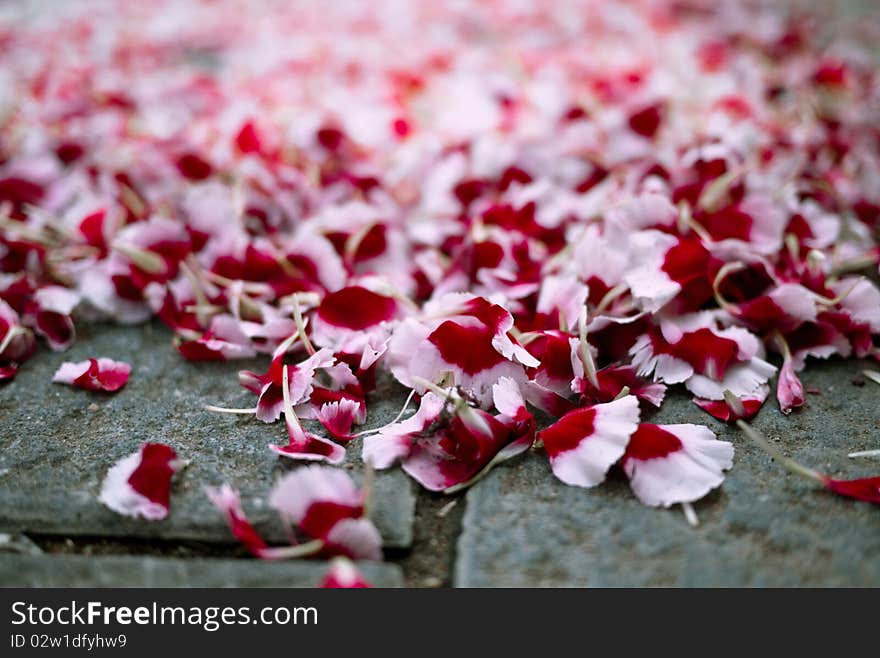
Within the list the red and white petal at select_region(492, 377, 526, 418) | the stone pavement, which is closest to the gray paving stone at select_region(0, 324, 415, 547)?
the stone pavement

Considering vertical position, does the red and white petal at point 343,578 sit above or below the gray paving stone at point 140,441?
above

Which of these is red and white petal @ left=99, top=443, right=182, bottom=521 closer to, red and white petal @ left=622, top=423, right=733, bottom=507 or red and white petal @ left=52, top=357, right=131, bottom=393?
red and white petal @ left=52, top=357, right=131, bottom=393

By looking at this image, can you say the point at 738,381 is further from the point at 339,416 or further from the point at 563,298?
the point at 339,416

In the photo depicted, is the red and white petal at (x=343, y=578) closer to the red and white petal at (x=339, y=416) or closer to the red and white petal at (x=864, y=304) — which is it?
the red and white petal at (x=339, y=416)

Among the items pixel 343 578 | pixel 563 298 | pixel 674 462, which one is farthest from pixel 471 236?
pixel 343 578

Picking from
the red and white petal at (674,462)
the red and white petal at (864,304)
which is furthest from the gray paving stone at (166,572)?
the red and white petal at (864,304)
